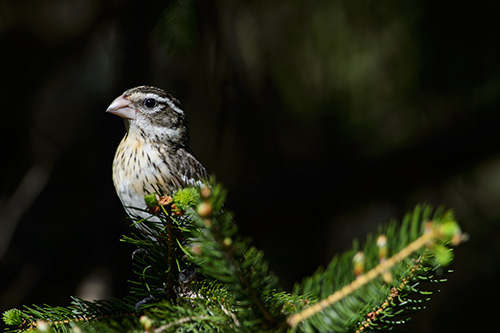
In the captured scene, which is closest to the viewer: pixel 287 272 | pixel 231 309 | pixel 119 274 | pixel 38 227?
pixel 231 309

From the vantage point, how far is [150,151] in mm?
3035

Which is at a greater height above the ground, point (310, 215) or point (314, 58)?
point (314, 58)

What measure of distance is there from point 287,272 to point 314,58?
5.52ft

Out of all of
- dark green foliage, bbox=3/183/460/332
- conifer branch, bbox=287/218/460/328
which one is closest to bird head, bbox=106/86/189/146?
dark green foliage, bbox=3/183/460/332

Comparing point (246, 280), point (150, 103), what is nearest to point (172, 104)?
point (150, 103)

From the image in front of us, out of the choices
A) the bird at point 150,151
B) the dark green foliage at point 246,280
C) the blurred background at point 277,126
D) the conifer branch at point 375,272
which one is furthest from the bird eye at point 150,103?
the conifer branch at point 375,272

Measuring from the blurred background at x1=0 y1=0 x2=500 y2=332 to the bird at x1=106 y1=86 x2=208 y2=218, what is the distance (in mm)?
726

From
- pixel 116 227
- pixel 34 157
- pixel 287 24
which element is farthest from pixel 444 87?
pixel 34 157

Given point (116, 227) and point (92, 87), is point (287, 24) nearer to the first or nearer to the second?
point (92, 87)

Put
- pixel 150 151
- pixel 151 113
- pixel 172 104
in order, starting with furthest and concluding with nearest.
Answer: pixel 172 104 < pixel 151 113 < pixel 150 151

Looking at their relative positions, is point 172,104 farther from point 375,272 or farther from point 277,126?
point 375,272

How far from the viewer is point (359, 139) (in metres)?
4.58

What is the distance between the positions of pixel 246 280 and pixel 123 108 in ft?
6.45

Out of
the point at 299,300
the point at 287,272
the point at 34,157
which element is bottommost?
the point at 299,300
